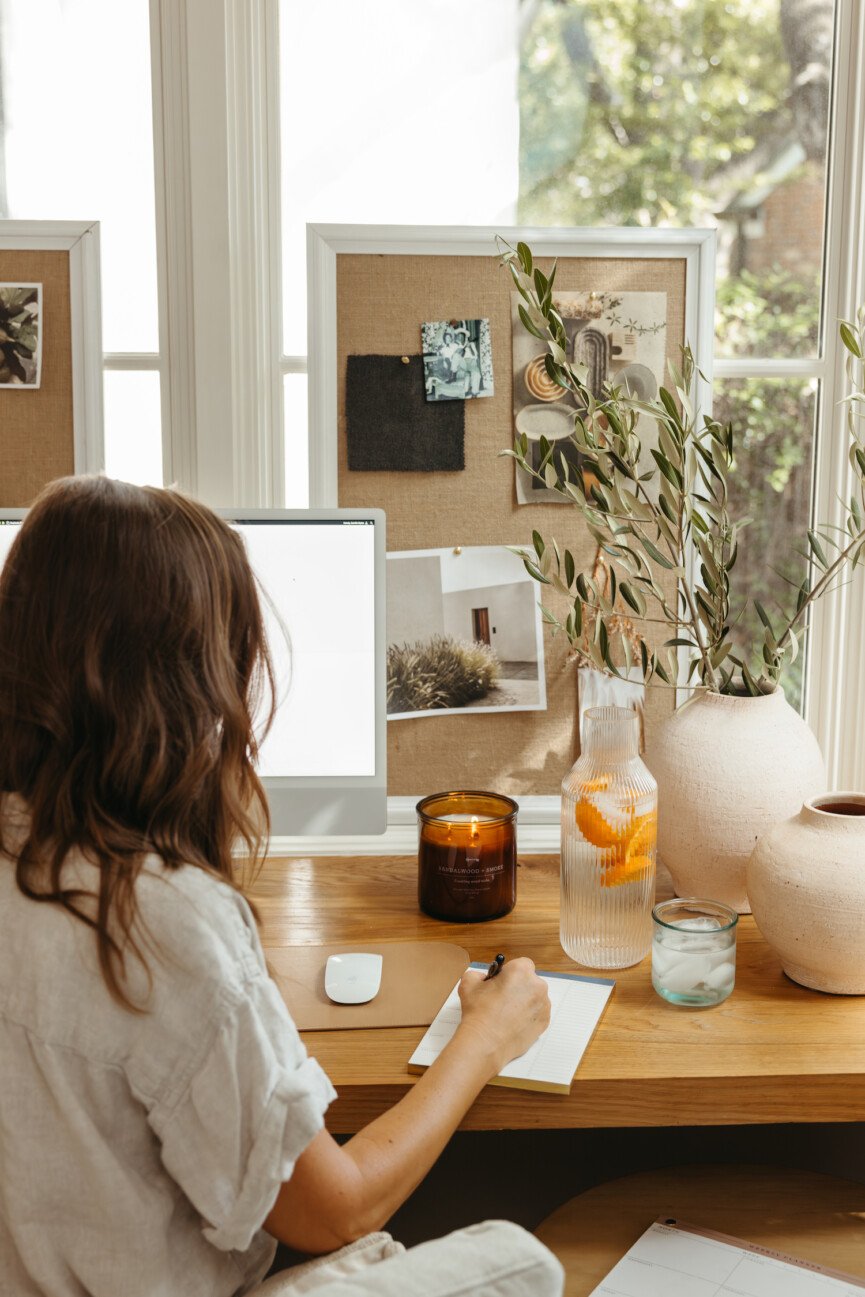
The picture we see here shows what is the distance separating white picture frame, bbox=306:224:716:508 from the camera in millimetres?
1439

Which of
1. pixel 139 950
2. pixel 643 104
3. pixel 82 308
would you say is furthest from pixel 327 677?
pixel 643 104

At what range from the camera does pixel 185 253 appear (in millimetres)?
1515

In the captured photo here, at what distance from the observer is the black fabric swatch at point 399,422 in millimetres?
1465

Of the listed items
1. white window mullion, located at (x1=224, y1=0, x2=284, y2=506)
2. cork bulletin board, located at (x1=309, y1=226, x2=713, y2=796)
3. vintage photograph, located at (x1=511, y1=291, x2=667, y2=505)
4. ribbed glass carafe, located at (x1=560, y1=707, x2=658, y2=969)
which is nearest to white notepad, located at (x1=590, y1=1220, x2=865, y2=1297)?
ribbed glass carafe, located at (x1=560, y1=707, x2=658, y2=969)

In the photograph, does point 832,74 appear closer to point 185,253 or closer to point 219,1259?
point 185,253

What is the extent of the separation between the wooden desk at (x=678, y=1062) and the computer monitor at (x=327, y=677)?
23 centimetres

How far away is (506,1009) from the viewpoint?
1.02 m

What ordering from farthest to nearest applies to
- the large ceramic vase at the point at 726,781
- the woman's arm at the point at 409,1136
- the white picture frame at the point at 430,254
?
1. the white picture frame at the point at 430,254
2. the large ceramic vase at the point at 726,781
3. the woman's arm at the point at 409,1136

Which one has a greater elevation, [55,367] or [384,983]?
[55,367]

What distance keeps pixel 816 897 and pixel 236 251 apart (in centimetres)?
102

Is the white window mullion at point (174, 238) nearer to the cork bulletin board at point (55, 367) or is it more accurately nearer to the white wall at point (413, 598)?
the cork bulletin board at point (55, 367)

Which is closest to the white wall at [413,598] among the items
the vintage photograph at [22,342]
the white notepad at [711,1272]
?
the vintage photograph at [22,342]

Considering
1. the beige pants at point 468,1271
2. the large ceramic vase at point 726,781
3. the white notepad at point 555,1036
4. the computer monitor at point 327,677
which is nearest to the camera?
the beige pants at point 468,1271

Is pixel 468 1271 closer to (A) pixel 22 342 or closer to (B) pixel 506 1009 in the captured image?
(B) pixel 506 1009
